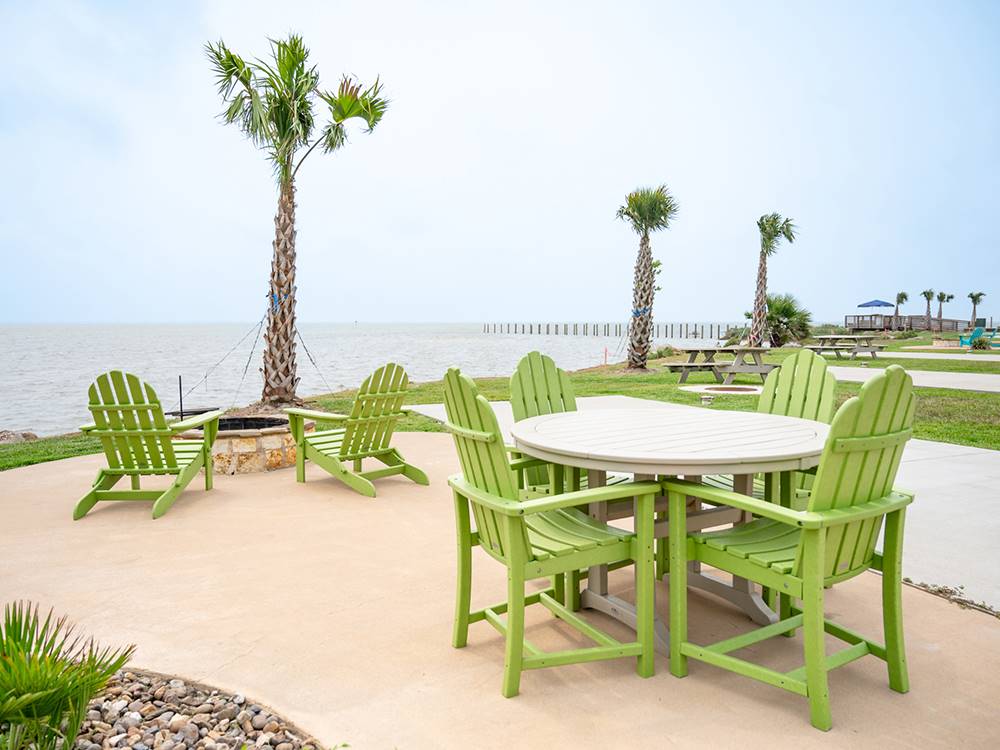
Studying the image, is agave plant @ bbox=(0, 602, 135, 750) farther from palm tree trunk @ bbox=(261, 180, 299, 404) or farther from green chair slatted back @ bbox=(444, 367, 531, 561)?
palm tree trunk @ bbox=(261, 180, 299, 404)

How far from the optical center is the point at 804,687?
6.68 feet

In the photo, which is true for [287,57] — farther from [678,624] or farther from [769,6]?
[769,6]

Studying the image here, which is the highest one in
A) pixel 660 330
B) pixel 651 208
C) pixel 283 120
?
pixel 651 208

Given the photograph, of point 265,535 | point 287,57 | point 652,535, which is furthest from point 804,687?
point 287,57

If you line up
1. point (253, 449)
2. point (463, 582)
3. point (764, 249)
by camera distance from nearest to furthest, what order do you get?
point (463, 582), point (253, 449), point (764, 249)

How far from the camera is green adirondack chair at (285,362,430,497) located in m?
5.09

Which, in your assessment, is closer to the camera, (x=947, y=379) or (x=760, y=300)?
(x=947, y=379)

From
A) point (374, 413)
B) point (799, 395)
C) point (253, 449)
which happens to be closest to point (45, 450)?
point (253, 449)

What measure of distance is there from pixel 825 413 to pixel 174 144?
34.1 m

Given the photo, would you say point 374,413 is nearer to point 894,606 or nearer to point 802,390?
point 802,390

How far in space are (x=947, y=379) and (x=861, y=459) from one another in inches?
552

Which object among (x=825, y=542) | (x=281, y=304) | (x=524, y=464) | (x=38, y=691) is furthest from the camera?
(x=281, y=304)

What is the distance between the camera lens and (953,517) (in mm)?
4152

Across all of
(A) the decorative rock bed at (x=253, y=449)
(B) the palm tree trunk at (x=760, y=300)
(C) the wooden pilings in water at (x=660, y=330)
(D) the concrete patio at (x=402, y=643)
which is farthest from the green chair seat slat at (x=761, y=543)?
(C) the wooden pilings in water at (x=660, y=330)
